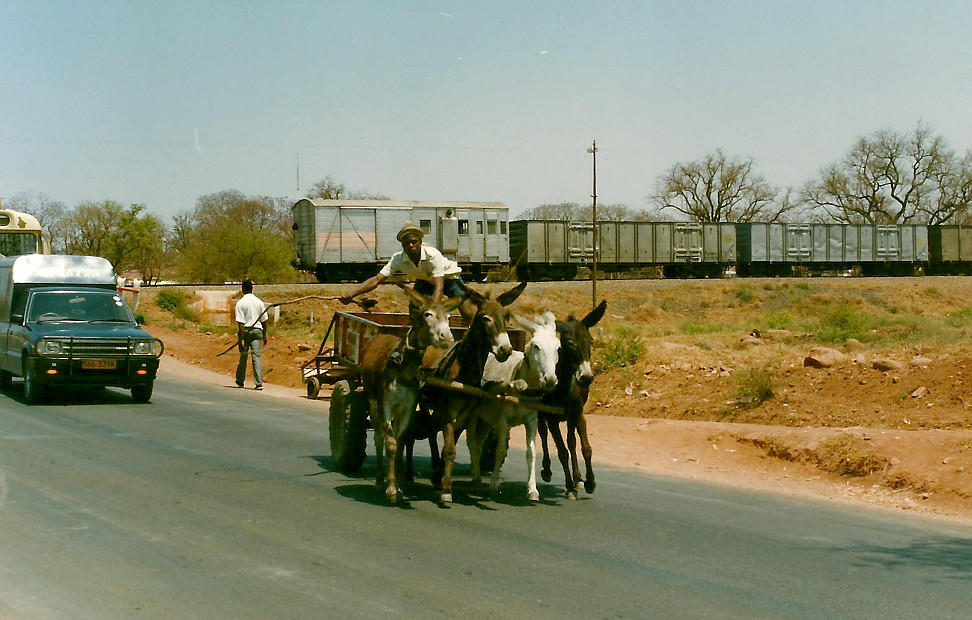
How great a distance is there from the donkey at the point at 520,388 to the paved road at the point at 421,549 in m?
0.52

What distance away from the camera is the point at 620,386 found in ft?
59.9

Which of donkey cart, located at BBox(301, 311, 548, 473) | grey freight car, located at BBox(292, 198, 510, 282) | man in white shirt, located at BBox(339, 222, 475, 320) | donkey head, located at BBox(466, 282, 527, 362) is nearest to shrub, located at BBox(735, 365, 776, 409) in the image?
donkey cart, located at BBox(301, 311, 548, 473)

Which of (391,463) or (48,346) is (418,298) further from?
(48,346)

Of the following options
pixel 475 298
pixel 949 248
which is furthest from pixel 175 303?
pixel 949 248

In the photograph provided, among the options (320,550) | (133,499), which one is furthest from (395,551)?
(133,499)

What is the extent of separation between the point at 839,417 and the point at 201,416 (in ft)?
31.5

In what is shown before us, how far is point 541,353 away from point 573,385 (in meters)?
0.57

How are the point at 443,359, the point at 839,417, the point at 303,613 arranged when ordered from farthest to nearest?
the point at 839,417, the point at 443,359, the point at 303,613

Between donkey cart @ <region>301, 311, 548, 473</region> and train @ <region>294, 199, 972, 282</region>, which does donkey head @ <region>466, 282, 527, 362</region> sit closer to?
donkey cart @ <region>301, 311, 548, 473</region>

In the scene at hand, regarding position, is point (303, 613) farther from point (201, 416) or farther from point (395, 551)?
point (201, 416)

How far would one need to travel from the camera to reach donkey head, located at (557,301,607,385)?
8312 millimetres

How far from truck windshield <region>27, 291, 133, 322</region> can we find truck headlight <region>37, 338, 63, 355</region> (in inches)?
44.7

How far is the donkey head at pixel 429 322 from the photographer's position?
27.0 feet

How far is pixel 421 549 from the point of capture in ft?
23.8
